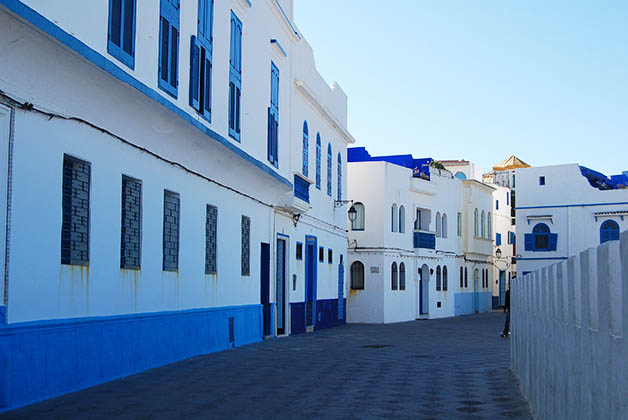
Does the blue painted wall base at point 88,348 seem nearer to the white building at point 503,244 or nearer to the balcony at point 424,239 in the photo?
the balcony at point 424,239

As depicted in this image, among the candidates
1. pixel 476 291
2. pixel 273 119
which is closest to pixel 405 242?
pixel 476 291

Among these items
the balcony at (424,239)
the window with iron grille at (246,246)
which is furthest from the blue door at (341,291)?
the window with iron grille at (246,246)

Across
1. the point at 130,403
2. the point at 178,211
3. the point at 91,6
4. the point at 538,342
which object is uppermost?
the point at 91,6

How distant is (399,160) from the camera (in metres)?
39.6

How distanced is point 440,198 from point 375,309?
9.57m

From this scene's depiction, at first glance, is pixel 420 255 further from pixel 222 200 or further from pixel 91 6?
pixel 91 6

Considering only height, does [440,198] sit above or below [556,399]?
above

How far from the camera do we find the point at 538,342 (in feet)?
26.9

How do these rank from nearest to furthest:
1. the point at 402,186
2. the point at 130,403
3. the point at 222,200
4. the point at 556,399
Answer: the point at 556,399
the point at 130,403
the point at 222,200
the point at 402,186

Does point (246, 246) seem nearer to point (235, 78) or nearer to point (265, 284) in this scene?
point (265, 284)

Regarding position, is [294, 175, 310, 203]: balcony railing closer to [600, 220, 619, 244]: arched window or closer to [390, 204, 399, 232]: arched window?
[390, 204, 399, 232]: arched window

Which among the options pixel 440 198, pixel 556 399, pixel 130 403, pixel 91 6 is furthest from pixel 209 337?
pixel 440 198

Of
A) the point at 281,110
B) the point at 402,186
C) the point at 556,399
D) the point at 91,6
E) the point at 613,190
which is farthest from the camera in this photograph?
the point at 613,190

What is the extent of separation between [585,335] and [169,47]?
10250 mm
